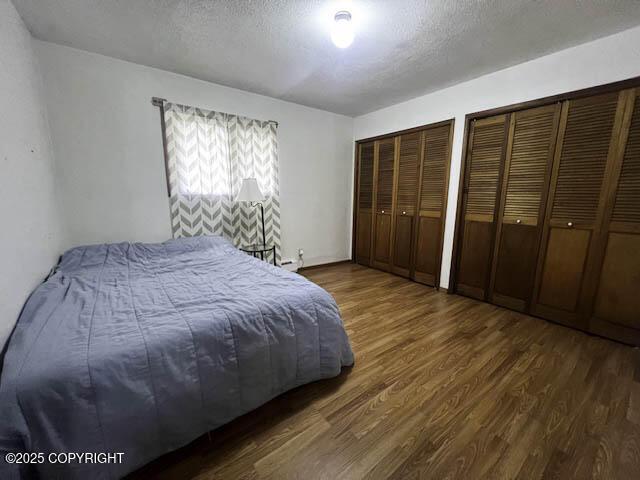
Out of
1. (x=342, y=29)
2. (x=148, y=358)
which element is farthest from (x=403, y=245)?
(x=148, y=358)

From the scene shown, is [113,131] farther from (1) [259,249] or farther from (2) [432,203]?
(2) [432,203]

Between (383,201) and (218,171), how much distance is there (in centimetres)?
231

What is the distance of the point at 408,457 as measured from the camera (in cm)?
115

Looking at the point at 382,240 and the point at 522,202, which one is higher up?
the point at 522,202

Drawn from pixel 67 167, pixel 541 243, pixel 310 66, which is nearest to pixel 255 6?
pixel 310 66

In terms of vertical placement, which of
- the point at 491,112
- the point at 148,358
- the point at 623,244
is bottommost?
the point at 148,358

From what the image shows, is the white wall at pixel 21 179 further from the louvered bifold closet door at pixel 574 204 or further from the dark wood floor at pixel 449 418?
the louvered bifold closet door at pixel 574 204

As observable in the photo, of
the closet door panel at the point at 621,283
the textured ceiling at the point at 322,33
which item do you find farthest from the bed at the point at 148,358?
the closet door panel at the point at 621,283

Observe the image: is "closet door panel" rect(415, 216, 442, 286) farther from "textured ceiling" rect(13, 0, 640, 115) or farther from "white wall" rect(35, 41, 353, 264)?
"white wall" rect(35, 41, 353, 264)

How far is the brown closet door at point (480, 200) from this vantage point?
260 cm

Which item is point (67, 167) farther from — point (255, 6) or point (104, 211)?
point (255, 6)

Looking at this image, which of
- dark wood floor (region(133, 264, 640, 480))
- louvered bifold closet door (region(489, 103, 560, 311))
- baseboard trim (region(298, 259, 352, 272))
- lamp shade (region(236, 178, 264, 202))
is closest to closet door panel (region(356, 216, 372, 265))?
baseboard trim (region(298, 259, 352, 272))

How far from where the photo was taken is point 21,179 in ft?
4.94

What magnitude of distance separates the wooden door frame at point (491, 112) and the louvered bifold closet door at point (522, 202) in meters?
0.06
